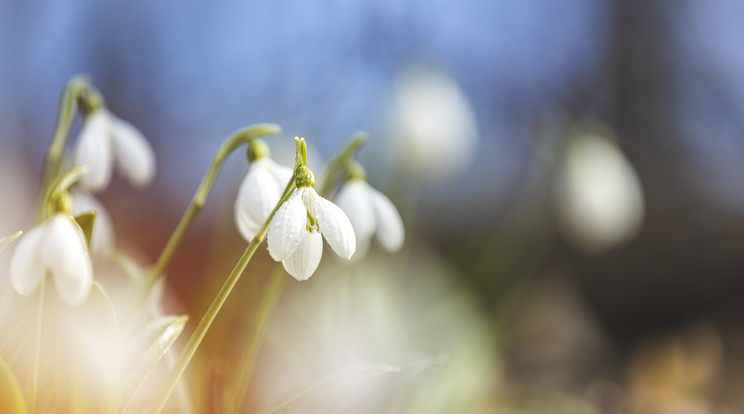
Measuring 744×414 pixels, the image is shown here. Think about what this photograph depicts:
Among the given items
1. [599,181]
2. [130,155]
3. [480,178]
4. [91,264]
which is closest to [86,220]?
[91,264]

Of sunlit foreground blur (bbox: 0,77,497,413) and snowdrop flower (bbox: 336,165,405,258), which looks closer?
sunlit foreground blur (bbox: 0,77,497,413)

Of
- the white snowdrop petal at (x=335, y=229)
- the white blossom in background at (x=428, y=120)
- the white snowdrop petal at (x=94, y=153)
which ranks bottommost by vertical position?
the white snowdrop petal at (x=94, y=153)

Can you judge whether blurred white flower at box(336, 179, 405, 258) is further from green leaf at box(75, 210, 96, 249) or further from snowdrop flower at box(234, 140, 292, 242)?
green leaf at box(75, 210, 96, 249)

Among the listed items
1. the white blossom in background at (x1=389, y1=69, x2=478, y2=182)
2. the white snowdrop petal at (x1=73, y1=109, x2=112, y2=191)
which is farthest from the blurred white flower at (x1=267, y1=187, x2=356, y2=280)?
the white blossom in background at (x1=389, y1=69, x2=478, y2=182)

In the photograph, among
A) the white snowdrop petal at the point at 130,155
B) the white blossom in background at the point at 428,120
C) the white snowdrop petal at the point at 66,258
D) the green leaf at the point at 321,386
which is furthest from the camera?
the white blossom in background at the point at 428,120

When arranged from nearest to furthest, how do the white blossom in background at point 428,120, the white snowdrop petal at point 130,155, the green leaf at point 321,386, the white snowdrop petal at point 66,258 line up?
the white snowdrop petal at point 66,258, the green leaf at point 321,386, the white snowdrop petal at point 130,155, the white blossom in background at point 428,120

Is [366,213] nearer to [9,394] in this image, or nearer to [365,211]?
[365,211]

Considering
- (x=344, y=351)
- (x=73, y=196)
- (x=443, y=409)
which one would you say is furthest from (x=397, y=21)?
(x=73, y=196)

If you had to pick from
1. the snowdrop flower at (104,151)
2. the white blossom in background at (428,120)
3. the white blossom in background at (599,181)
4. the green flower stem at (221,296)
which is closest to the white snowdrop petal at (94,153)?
the snowdrop flower at (104,151)

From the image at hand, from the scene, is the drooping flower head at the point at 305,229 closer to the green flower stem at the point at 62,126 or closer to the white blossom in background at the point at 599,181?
the green flower stem at the point at 62,126
